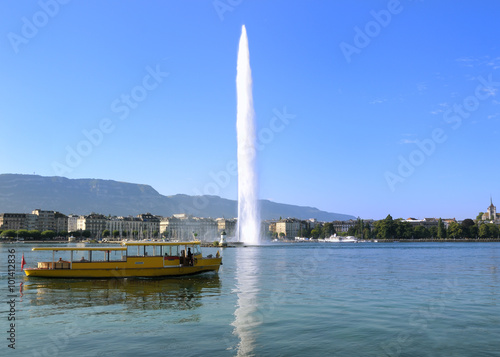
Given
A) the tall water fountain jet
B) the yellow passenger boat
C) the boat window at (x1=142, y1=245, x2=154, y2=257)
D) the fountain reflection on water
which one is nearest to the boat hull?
the yellow passenger boat

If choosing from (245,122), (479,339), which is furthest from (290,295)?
(245,122)

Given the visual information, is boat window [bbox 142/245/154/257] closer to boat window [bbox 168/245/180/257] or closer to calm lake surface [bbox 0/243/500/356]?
boat window [bbox 168/245/180/257]

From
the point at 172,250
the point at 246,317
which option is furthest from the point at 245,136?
the point at 246,317

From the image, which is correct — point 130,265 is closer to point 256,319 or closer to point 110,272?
point 110,272

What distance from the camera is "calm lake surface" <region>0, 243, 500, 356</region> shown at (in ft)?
50.4

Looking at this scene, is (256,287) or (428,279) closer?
(256,287)

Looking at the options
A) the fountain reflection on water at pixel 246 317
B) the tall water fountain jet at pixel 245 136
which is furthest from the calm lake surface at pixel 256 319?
the tall water fountain jet at pixel 245 136

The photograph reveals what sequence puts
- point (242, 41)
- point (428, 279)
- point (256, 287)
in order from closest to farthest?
point (256, 287), point (428, 279), point (242, 41)

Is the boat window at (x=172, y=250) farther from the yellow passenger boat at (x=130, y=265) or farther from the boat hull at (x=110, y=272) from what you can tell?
the boat hull at (x=110, y=272)

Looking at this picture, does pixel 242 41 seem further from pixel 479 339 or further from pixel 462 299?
pixel 479 339

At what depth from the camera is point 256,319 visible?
65.2 feet

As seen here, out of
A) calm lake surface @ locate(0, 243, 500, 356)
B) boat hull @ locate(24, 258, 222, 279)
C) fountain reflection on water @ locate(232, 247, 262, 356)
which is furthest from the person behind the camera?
boat hull @ locate(24, 258, 222, 279)

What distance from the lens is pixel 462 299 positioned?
83.7 feet

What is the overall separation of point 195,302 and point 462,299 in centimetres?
1410
